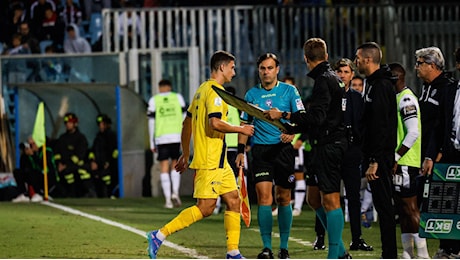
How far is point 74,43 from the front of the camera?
93.9ft

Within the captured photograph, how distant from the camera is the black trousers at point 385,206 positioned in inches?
471

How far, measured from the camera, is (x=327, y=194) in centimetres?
1202

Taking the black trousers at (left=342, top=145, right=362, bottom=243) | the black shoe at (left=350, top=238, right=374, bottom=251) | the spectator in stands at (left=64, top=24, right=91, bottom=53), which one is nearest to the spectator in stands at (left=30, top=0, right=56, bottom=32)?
the spectator in stands at (left=64, top=24, right=91, bottom=53)

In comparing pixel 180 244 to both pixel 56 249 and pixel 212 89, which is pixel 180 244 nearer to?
pixel 56 249

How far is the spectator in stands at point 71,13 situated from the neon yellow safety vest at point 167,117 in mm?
7234

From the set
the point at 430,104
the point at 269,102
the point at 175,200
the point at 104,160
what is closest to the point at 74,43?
the point at 104,160

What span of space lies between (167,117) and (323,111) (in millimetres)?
11098

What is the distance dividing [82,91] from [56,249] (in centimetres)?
1263

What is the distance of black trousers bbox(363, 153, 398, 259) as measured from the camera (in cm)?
1195

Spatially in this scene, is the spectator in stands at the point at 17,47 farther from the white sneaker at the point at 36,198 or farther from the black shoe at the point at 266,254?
the black shoe at the point at 266,254

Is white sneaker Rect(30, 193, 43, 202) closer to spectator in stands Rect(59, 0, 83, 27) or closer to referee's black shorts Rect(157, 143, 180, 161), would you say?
referee's black shorts Rect(157, 143, 180, 161)

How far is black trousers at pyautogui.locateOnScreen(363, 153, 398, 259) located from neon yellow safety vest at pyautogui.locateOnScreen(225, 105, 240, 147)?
729 centimetres

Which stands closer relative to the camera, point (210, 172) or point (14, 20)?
point (210, 172)

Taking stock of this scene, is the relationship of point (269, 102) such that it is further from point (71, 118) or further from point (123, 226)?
point (71, 118)
